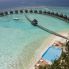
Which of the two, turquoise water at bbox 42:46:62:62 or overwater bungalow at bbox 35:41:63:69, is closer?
overwater bungalow at bbox 35:41:63:69

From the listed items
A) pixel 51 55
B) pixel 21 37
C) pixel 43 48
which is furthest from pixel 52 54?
pixel 21 37

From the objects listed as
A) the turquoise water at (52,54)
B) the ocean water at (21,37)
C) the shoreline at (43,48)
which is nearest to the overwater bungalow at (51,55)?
the turquoise water at (52,54)

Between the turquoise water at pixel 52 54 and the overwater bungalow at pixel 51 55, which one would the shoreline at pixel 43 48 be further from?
the turquoise water at pixel 52 54

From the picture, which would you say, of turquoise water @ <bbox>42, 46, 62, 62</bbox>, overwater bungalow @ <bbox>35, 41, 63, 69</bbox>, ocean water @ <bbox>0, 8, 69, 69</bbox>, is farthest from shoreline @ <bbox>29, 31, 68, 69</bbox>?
turquoise water @ <bbox>42, 46, 62, 62</bbox>

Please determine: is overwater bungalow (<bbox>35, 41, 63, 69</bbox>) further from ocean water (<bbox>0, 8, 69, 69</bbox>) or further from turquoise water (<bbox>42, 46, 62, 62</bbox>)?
ocean water (<bbox>0, 8, 69, 69</bbox>)

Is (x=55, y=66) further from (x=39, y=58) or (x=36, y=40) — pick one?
(x=36, y=40)

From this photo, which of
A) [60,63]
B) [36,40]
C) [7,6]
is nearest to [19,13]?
[7,6]
